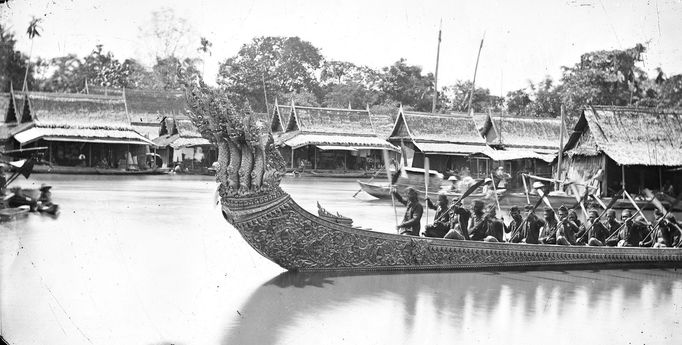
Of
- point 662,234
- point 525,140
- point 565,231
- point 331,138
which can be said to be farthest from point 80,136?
point 662,234

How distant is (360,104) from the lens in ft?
67.6

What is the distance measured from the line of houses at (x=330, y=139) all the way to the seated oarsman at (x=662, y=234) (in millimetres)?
4943

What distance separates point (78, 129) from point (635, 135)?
12.7 metres

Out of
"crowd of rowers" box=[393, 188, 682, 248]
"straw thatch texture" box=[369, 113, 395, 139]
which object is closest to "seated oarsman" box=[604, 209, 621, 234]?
"crowd of rowers" box=[393, 188, 682, 248]

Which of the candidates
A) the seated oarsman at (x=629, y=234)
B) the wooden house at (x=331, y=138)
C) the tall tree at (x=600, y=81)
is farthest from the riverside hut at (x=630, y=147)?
the wooden house at (x=331, y=138)

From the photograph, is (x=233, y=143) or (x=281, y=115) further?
(x=281, y=115)

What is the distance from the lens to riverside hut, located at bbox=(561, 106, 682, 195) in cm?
1112

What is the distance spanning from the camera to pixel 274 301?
518cm

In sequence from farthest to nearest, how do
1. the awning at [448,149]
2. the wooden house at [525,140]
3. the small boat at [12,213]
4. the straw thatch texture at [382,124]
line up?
the straw thatch texture at [382,124] → the awning at [448,149] → the wooden house at [525,140] → the small boat at [12,213]

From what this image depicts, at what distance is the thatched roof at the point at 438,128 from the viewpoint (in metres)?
18.4

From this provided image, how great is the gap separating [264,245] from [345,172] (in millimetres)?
13844

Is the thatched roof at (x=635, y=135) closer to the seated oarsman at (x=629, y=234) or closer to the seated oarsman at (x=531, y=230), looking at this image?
the seated oarsman at (x=629, y=234)

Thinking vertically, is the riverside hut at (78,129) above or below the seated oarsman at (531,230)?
above

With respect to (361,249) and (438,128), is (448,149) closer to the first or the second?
(438,128)
